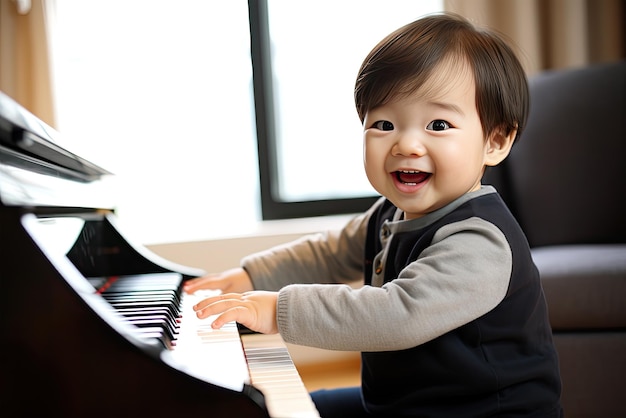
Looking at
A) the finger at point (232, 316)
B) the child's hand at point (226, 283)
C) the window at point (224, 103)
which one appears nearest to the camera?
the finger at point (232, 316)

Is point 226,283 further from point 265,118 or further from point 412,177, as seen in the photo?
point 265,118

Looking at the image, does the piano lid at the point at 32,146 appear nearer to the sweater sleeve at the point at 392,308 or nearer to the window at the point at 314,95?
the sweater sleeve at the point at 392,308

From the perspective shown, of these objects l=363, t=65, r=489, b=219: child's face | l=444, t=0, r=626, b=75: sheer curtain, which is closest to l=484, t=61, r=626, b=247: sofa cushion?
l=444, t=0, r=626, b=75: sheer curtain

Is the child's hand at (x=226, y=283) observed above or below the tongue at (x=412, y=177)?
below

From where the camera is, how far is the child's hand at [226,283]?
133 centimetres

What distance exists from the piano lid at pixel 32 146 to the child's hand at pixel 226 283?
0.29m

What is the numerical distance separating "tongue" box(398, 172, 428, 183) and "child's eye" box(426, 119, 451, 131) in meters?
0.08

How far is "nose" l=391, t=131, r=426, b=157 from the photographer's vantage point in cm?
107

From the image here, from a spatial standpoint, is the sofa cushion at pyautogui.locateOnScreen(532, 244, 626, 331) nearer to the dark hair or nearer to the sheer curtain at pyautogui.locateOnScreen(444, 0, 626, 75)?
the dark hair

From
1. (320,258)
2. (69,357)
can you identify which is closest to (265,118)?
(320,258)

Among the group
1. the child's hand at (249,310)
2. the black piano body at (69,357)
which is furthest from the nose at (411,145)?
the black piano body at (69,357)

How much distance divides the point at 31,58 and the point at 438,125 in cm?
200

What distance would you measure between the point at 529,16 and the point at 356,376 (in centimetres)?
170

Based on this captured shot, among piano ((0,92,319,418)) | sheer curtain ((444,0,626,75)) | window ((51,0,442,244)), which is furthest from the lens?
sheer curtain ((444,0,626,75))
